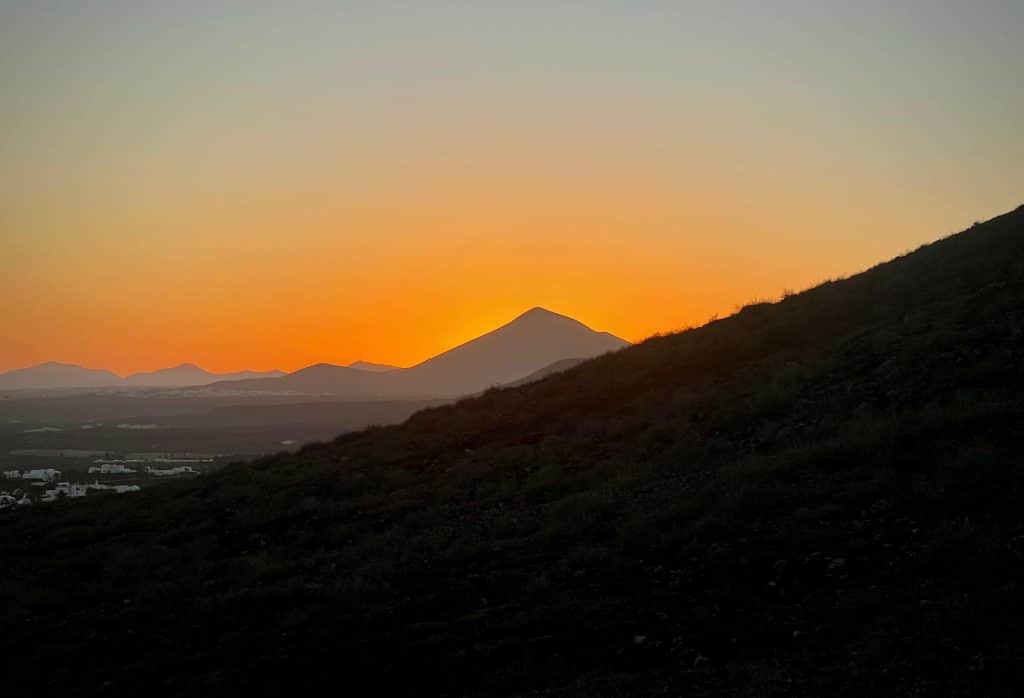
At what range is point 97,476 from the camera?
192ft

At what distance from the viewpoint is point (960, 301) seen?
19.7m

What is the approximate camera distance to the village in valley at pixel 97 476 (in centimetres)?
4197

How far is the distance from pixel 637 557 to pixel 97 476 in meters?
59.2

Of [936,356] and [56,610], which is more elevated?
[936,356]

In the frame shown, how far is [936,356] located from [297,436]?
106m

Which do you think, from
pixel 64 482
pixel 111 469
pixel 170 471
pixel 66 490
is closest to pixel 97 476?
pixel 64 482

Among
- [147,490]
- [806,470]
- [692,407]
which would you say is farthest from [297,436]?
[806,470]

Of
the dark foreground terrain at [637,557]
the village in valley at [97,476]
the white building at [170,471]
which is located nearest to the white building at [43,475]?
the village in valley at [97,476]

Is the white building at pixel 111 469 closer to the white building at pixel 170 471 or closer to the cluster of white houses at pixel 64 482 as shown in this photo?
the cluster of white houses at pixel 64 482

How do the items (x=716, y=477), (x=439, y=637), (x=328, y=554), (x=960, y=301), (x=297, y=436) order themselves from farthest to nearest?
1. (x=297, y=436)
2. (x=960, y=301)
3. (x=328, y=554)
4. (x=716, y=477)
5. (x=439, y=637)

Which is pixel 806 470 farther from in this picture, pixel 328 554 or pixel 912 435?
pixel 328 554

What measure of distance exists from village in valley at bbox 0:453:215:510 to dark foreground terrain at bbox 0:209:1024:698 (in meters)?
20.1

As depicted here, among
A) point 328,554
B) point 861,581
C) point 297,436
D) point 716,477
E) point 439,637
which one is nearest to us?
point 861,581

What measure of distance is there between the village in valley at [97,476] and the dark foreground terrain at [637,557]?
65.9 feet
